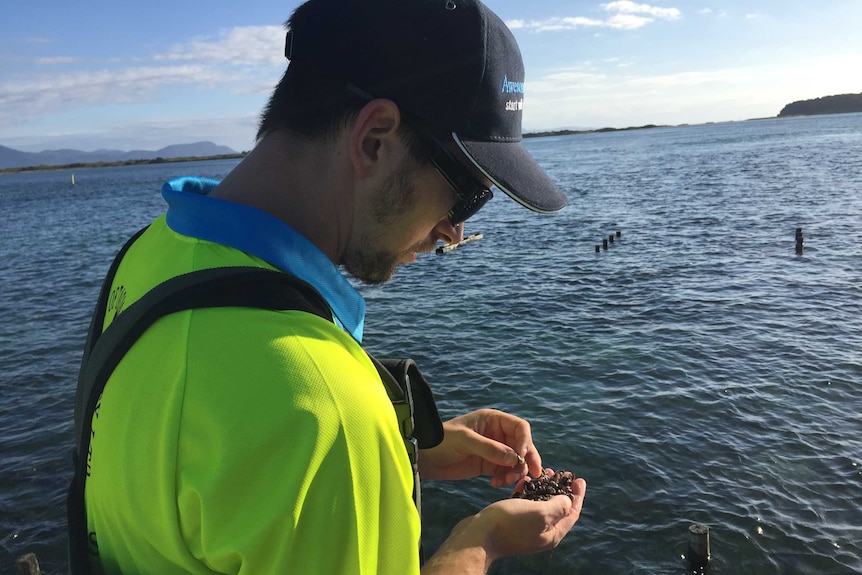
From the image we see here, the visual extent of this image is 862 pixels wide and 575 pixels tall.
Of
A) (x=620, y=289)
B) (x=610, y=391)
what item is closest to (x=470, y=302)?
(x=620, y=289)

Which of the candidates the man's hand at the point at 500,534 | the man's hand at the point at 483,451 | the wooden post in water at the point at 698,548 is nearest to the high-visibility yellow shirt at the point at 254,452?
the man's hand at the point at 500,534

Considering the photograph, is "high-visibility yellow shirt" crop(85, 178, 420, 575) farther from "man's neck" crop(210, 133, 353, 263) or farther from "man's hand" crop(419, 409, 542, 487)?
"man's hand" crop(419, 409, 542, 487)

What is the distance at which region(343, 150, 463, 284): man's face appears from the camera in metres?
1.88

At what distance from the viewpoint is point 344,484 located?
1211mm

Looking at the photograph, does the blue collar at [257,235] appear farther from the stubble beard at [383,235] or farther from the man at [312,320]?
the stubble beard at [383,235]

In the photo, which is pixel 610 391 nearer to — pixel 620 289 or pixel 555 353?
pixel 555 353

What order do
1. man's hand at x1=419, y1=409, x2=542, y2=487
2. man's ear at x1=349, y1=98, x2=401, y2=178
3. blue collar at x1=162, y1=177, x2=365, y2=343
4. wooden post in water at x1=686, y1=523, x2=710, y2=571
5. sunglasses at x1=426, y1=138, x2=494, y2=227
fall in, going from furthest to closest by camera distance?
wooden post in water at x1=686, y1=523, x2=710, y2=571 → man's hand at x1=419, y1=409, x2=542, y2=487 → sunglasses at x1=426, y1=138, x2=494, y2=227 → man's ear at x1=349, y1=98, x2=401, y2=178 → blue collar at x1=162, y1=177, x2=365, y2=343

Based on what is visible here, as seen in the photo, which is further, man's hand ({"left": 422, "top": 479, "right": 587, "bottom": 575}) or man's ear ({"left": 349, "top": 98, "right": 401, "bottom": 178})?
man's hand ({"left": 422, "top": 479, "right": 587, "bottom": 575})

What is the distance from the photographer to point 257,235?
5.20ft

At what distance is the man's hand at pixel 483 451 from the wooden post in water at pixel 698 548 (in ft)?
17.1

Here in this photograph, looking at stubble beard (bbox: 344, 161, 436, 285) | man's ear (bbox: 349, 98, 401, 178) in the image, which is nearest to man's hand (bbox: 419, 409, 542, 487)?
stubble beard (bbox: 344, 161, 436, 285)

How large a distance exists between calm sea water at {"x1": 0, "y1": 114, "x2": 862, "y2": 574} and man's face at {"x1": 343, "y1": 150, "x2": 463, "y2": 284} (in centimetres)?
640

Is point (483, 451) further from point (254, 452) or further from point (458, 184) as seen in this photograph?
point (254, 452)

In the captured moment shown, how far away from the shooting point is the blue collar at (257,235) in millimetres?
1577
